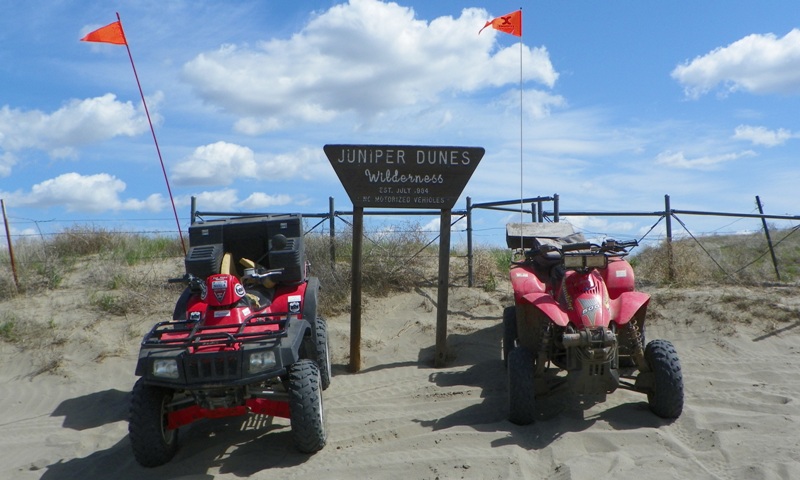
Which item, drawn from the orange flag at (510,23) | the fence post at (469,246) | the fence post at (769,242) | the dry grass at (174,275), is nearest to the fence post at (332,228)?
the dry grass at (174,275)

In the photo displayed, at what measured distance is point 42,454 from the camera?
22.5 ft

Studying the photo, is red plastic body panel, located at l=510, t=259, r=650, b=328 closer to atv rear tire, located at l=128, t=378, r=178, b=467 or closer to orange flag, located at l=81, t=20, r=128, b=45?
atv rear tire, located at l=128, t=378, r=178, b=467

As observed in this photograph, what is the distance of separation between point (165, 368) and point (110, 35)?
564 centimetres

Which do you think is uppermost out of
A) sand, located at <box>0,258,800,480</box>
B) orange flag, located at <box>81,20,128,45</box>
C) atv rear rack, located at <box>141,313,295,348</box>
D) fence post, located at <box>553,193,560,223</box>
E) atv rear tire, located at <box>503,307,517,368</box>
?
orange flag, located at <box>81,20,128,45</box>

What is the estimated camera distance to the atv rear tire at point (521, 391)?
6398mm

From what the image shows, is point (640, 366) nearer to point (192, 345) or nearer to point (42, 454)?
point (192, 345)

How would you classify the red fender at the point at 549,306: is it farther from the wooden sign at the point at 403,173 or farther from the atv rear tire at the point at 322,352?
the wooden sign at the point at 403,173

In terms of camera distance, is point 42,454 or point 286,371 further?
point 42,454

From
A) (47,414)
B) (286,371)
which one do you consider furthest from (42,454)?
(286,371)

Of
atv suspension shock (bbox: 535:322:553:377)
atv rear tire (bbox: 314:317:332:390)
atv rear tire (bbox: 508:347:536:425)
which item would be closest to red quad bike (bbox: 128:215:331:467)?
atv rear tire (bbox: 314:317:332:390)

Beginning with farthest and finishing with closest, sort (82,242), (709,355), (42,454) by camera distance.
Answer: (82,242), (709,355), (42,454)

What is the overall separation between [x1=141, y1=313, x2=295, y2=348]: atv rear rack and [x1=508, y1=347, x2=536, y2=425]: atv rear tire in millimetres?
2045

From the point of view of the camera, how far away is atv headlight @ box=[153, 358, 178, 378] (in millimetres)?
5652

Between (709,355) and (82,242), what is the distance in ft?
36.9
